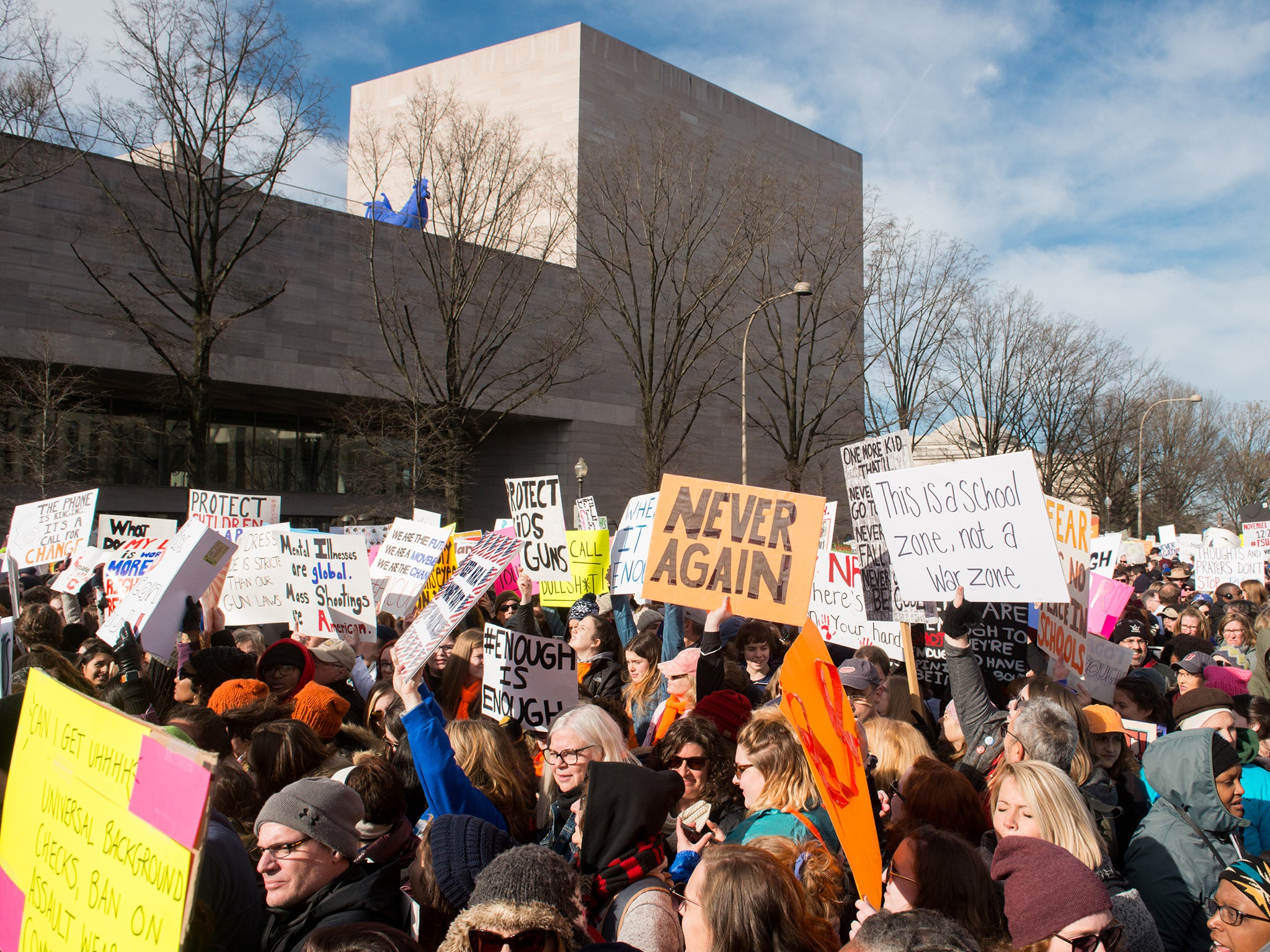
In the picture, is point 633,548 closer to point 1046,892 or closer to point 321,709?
point 321,709

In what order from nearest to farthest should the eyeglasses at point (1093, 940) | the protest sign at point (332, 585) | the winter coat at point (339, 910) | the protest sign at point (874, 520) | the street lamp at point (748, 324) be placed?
the eyeglasses at point (1093, 940) < the winter coat at point (339, 910) < the protest sign at point (874, 520) < the protest sign at point (332, 585) < the street lamp at point (748, 324)

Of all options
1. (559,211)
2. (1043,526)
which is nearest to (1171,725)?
(1043,526)

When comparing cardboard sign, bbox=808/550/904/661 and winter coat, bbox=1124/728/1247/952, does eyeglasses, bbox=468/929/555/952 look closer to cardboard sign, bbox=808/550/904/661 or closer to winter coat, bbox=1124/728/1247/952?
winter coat, bbox=1124/728/1247/952

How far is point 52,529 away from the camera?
1113 cm

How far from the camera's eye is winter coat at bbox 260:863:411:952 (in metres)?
2.99

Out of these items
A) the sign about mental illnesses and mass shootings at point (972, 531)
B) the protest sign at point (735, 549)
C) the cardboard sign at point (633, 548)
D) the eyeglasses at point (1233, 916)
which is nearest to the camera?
the eyeglasses at point (1233, 916)

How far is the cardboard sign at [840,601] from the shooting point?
327 inches

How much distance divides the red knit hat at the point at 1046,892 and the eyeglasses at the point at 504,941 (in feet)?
4.41

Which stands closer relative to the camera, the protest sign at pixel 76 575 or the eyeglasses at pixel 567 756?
the eyeglasses at pixel 567 756

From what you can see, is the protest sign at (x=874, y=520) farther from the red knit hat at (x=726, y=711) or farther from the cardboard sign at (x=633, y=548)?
the red knit hat at (x=726, y=711)

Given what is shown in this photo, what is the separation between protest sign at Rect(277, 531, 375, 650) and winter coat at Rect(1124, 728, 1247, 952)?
19.8 ft

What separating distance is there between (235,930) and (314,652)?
3.92 metres

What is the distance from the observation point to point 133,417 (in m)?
31.5

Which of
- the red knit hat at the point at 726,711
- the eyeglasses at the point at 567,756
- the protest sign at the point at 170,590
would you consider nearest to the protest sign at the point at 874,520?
the red knit hat at the point at 726,711
